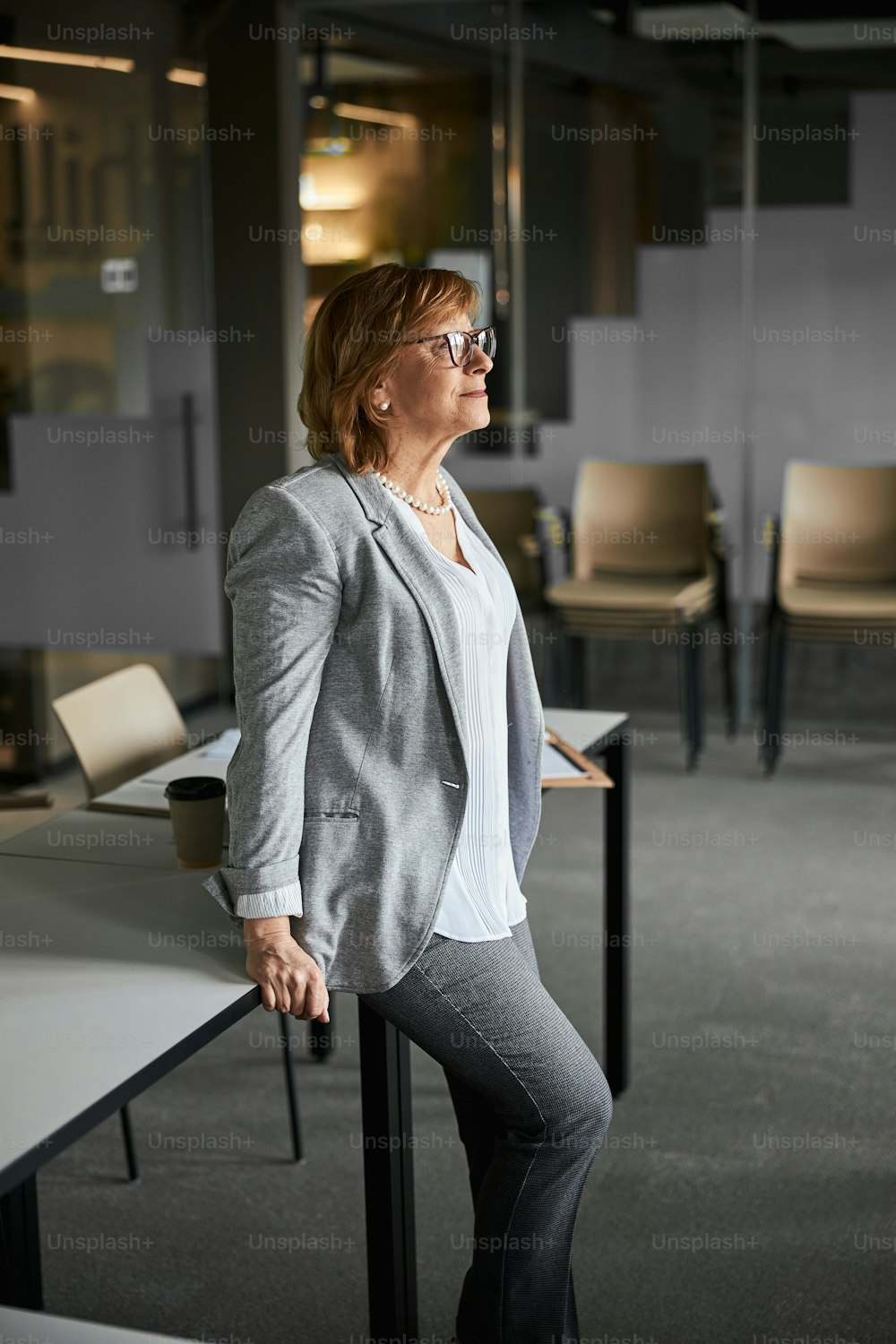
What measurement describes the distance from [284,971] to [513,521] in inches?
177

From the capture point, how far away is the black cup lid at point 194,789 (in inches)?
85.4

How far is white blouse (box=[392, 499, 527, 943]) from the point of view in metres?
1.86

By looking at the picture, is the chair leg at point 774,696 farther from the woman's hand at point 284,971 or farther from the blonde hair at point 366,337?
the woman's hand at point 284,971

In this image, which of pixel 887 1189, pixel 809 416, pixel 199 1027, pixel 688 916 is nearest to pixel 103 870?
pixel 199 1027

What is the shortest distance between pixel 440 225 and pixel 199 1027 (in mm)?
5246

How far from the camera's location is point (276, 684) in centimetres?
174

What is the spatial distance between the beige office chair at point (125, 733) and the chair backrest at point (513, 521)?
319 centimetres

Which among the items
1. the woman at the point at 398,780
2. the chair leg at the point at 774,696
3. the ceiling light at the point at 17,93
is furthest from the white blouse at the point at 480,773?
the ceiling light at the point at 17,93

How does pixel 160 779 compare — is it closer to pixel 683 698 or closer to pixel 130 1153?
pixel 130 1153

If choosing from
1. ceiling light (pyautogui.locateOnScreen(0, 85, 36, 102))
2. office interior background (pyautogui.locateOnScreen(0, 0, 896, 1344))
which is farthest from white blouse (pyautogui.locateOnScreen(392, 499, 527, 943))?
ceiling light (pyautogui.locateOnScreen(0, 85, 36, 102))

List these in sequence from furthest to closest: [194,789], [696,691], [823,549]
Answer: [823,549] → [696,691] → [194,789]

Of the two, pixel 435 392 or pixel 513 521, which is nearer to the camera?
pixel 435 392

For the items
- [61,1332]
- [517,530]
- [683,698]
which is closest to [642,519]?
Answer: [517,530]

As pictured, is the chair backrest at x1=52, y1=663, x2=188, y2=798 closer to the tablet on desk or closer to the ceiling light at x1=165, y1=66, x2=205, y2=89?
the tablet on desk
